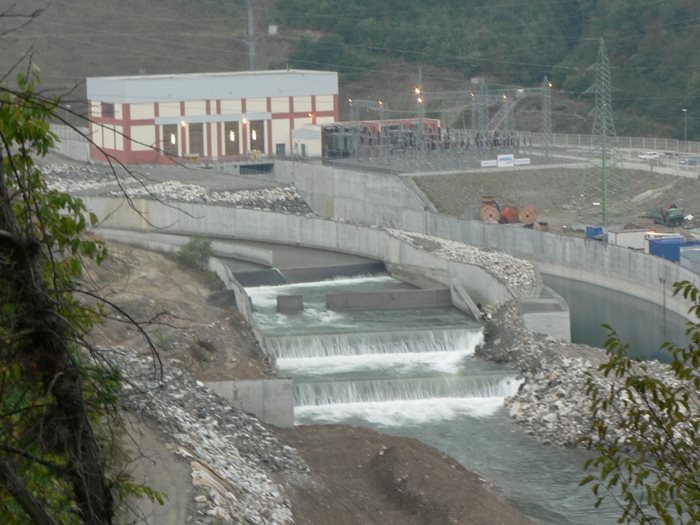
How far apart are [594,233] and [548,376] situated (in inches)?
604

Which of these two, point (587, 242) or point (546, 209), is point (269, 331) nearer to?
point (587, 242)

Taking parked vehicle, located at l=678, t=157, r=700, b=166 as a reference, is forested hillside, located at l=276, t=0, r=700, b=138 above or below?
above

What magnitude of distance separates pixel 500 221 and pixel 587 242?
553 cm

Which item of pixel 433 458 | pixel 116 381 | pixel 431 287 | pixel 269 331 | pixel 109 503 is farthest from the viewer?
pixel 431 287

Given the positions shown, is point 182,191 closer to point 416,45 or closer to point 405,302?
point 405,302

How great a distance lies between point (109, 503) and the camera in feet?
16.8

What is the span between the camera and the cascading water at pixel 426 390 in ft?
68.6

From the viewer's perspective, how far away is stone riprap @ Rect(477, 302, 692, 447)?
77.0 feet

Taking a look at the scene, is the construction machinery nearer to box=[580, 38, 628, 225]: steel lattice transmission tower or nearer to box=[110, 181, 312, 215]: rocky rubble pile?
box=[580, 38, 628, 225]: steel lattice transmission tower

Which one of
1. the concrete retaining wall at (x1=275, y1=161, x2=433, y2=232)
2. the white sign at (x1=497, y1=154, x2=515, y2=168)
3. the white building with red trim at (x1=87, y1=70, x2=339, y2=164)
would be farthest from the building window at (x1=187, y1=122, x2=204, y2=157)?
the white sign at (x1=497, y1=154, x2=515, y2=168)

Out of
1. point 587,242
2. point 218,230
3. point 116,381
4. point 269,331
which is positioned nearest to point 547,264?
point 587,242

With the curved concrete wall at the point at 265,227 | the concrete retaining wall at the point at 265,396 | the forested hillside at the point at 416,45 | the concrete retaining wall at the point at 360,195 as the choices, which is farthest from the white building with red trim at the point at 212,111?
the concrete retaining wall at the point at 265,396

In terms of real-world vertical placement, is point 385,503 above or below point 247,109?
A: below

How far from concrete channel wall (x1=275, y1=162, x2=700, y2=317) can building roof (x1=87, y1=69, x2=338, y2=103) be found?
156 inches
